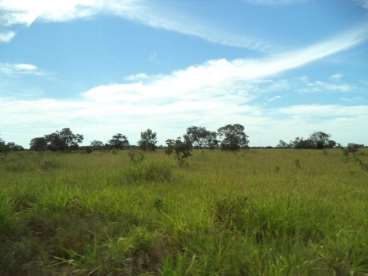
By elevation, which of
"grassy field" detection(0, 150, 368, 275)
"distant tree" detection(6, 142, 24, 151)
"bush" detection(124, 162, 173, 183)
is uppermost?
"distant tree" detection(6, 142, 24, 151)

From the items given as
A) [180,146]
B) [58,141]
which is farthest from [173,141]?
[58,141]

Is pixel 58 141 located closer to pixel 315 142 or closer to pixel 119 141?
pixel 119 141

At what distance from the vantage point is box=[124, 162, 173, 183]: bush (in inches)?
416

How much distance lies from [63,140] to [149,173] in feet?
133

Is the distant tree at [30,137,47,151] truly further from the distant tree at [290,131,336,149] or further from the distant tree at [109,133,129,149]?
the distant tree at [290,131,336,149]

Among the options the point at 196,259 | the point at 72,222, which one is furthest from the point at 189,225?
the point at 72,222

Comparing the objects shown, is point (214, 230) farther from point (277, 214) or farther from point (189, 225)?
point (277, 214)

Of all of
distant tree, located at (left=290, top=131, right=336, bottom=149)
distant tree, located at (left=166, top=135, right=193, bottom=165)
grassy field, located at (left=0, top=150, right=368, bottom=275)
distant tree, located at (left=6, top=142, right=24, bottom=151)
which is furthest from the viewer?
distant tree, located at (left=290, top=131, right=336, bottom=149)

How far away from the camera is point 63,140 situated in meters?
49.1

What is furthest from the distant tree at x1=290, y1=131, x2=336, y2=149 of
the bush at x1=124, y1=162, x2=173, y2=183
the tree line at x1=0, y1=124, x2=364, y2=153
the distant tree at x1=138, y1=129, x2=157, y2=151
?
the bush at x1=124, y1=162, x2=173, y2=183

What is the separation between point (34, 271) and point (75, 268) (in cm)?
42

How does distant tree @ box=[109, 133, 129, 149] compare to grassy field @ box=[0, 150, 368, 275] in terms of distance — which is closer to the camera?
grassy field @ box=[0, 150, 368, 275]

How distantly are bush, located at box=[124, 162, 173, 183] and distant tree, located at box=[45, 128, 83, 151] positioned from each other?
36.0 metres

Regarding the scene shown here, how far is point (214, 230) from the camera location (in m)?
5.04
